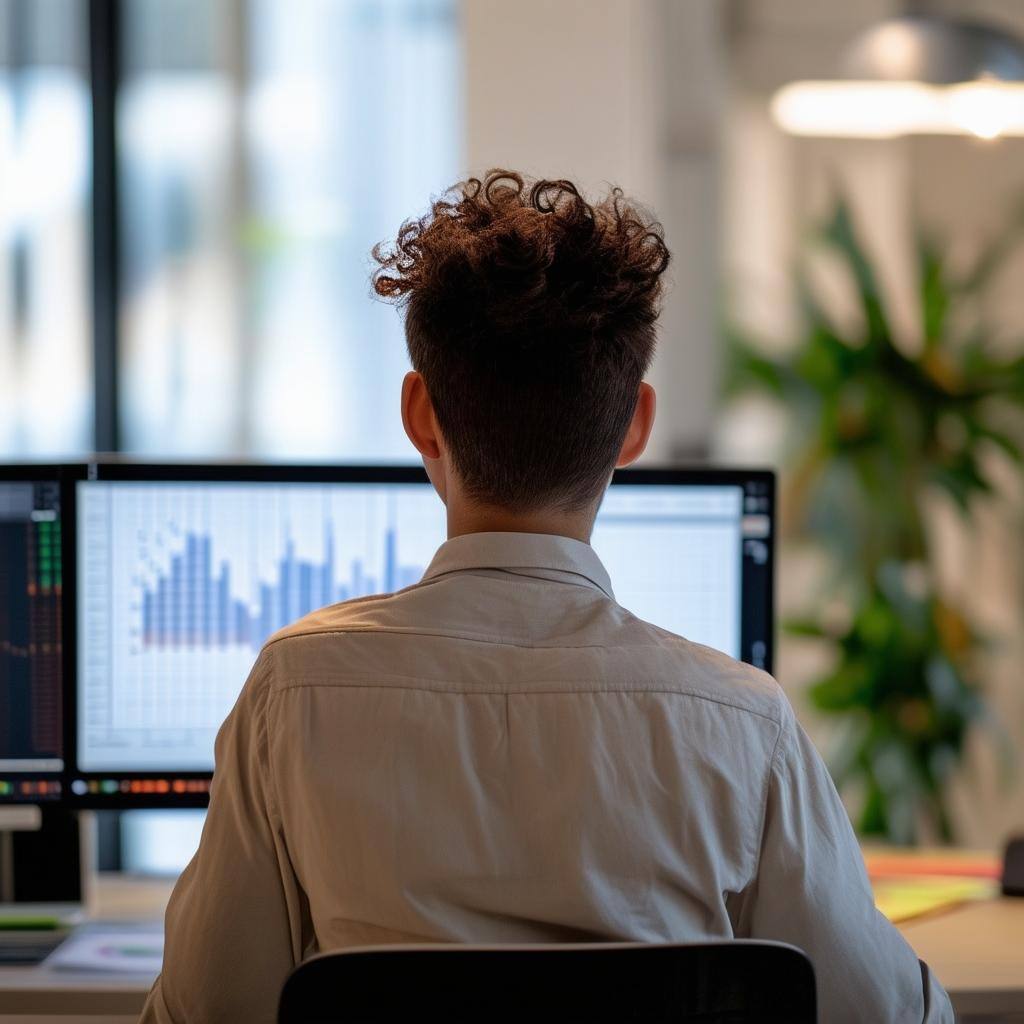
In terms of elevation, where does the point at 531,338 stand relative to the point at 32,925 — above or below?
above

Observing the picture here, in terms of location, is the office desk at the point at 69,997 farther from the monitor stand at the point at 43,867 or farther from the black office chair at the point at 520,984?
the black office chair at the point at 520,984

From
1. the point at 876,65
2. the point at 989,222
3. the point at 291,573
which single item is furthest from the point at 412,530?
the point at 989,222

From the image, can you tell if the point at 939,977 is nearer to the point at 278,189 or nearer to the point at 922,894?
the point at 922,894

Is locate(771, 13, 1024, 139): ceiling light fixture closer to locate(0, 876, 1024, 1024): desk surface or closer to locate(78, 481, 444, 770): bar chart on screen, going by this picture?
locate(78, 481, 444, 770): bar chart on screen

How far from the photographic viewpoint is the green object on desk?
1.45m

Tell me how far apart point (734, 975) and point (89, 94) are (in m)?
2.46

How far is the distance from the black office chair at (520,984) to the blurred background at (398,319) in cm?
A: 168

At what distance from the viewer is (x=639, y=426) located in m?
1.03

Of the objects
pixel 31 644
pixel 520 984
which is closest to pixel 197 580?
pixel 31 644

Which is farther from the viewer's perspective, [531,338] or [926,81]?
[926,81]

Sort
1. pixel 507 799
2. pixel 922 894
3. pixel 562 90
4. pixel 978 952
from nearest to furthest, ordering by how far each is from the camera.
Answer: pixel 507 799 → pixel 978 952 → pixel 922 894 → pixel 562 90

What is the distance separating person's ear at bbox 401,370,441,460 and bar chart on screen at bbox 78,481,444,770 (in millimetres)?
489

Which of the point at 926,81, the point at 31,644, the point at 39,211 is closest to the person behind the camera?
the point at 31,644

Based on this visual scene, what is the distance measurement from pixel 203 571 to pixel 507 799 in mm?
709
